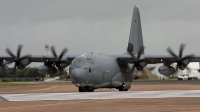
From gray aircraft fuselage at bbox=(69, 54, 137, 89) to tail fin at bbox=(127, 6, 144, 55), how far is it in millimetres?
4479

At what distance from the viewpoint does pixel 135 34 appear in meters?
44.7

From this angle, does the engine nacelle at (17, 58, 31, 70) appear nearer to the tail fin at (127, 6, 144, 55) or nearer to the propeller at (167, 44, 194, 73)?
the tail fin at (127, 6, 144, 55)

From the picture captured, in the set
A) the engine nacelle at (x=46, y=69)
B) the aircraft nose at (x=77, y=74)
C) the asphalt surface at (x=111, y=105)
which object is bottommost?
the asphalt surface at (x=111, y=105)

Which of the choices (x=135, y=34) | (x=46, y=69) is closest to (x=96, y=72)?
(x=46, y=69)

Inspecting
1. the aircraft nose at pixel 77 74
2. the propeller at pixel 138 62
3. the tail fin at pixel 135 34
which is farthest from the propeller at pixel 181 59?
the aircraft nose at pixel 77 74

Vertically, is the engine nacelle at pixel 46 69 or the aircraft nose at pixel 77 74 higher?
the engine nacelle at pixel 46 69

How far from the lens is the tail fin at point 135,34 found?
Answer: 44.5m

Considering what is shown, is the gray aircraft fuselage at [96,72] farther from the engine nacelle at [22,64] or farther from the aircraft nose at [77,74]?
the engine nacelle at [22,64]

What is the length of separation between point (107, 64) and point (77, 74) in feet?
17.5

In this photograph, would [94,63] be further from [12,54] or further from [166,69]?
[12,54]

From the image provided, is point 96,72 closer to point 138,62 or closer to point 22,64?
point 138,62

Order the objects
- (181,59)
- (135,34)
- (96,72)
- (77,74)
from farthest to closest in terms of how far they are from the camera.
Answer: (135,34) → (181,59) → (96,72) → (77,74)

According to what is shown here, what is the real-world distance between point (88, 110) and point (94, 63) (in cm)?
1930

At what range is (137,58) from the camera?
3947cm
